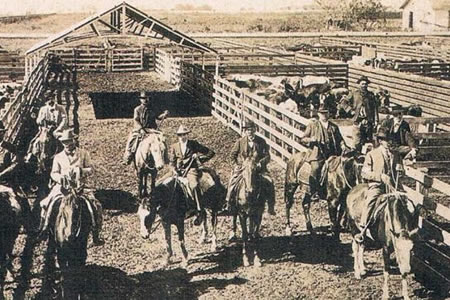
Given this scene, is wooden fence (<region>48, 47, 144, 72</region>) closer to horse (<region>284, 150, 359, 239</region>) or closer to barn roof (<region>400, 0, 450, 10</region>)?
horse (<region>284, 150, 359, 239</region>)

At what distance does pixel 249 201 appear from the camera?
380 inches

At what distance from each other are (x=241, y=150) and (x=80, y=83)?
24034 millimetres

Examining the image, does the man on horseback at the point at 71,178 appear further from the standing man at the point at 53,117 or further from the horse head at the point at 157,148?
the standing man at the point at 53,117

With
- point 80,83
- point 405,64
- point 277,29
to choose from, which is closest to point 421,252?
point 405,64

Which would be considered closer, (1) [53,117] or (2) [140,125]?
(2) [140,125]

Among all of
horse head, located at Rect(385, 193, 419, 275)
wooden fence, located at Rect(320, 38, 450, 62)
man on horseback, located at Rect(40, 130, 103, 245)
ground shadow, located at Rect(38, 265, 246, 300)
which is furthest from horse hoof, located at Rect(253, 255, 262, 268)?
wooden fence, located at Rect(320, 38, 450, 62)

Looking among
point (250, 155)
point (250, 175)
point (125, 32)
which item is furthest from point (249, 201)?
point (125, 32)

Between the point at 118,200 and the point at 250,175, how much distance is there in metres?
4.37

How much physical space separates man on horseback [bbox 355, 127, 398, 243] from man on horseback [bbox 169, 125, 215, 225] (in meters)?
2.46

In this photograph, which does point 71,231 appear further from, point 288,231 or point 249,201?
point 288,231

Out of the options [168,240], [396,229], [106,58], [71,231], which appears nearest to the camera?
[71,231]

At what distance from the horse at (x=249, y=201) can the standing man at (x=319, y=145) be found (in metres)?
1.73

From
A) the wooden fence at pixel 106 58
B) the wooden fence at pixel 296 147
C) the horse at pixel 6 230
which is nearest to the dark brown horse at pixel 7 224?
the horse at pixel 6 230

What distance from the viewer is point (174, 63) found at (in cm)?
3150
